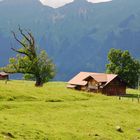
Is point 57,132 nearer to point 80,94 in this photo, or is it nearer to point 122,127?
point 122,127

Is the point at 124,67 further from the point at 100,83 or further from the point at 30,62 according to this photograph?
the point at 30,62

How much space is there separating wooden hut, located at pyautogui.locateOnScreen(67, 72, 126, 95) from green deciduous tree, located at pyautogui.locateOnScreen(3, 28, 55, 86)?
842 inches

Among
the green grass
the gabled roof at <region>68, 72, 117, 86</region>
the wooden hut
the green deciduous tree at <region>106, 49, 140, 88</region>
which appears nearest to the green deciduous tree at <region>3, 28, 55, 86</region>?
the wooden hut

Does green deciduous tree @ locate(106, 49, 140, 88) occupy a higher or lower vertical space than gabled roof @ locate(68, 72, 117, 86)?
higher

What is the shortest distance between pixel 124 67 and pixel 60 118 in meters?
118

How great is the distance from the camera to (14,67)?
110125 mm

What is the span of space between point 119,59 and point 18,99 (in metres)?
114

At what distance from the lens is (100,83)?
14025cm

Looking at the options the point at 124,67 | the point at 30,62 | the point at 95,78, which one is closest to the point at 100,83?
the point at 95,78

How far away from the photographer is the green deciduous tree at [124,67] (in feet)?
502

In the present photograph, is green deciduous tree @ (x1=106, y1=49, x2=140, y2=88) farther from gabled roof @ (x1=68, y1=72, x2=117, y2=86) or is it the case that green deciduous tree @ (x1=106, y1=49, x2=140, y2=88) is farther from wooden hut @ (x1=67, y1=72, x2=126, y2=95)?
gabled roof @ (x1=68, y1=72, x2=117, y2=86)

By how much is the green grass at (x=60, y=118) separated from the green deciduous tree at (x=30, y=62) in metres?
41.0

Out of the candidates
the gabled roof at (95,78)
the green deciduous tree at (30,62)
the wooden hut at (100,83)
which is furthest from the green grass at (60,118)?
the gabled roof at (95,78)

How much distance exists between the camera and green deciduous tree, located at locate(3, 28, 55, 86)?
330ft
